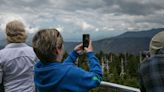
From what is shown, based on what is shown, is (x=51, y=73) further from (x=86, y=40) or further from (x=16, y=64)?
(x=16, y=64)

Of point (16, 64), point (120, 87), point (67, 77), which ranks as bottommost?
point (120, 87)

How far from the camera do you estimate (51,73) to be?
3.82m

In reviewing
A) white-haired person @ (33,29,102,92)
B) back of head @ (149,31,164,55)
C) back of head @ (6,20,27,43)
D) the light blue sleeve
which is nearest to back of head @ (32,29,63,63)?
white-haired person @ (33,29,102,92)

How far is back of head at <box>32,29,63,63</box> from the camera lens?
3.71 metres

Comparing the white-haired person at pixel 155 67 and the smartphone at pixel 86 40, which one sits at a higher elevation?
the smartphone at pixel 86 40

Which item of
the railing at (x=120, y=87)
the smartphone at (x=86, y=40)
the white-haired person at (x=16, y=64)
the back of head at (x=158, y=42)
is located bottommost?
the railing at (x=120, y=87)

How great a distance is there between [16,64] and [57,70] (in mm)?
1400

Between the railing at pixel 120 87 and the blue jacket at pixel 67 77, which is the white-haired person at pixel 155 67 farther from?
the blue jacket at pixel 67 77

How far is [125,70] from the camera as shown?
412 ft

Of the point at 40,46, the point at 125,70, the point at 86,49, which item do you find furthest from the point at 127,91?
the point at 125,70

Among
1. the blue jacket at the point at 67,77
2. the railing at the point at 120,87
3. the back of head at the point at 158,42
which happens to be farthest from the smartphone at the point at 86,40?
the railing at the point at 120,87

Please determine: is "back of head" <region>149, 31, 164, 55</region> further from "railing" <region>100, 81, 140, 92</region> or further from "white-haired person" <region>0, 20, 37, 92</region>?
"white-haired person" <region>0, 20, 37, 92</region>

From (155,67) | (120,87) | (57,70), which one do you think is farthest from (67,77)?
(120,87)

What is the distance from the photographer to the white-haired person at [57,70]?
373 centimetres
